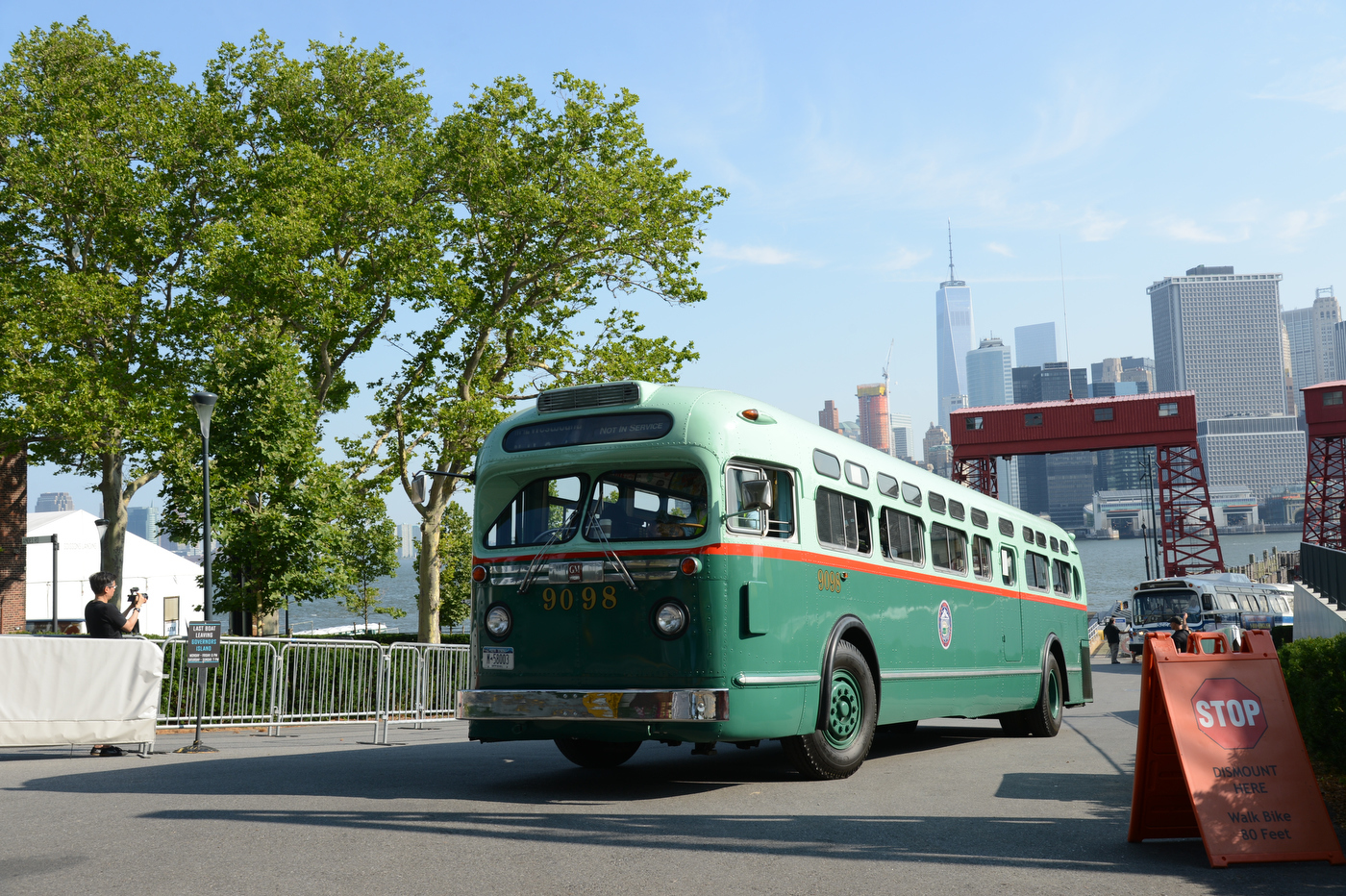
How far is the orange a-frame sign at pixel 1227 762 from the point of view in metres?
5.95

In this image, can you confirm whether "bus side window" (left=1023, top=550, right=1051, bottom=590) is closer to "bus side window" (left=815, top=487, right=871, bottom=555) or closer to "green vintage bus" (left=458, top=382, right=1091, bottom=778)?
"green vintage bus" (left=458, top=382, right=1091, bottom=778)

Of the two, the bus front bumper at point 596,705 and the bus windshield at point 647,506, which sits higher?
the bus windshield at point 647,506

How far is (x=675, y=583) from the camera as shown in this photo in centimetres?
813

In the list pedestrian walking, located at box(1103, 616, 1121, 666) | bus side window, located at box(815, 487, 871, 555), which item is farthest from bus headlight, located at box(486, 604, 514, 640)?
pedestrian walking, located at box(1103, 616, 1121, 666)

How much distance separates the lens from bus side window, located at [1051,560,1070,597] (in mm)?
16328

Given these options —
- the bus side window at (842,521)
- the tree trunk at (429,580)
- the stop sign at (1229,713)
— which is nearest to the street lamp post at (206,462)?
the tree trunk at (429,580)

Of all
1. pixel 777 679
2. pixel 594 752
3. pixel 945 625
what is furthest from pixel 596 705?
pixel 945 625

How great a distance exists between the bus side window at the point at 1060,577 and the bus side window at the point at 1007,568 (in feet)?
6.91

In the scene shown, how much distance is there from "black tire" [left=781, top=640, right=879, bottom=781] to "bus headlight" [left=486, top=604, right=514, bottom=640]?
7.63 ft

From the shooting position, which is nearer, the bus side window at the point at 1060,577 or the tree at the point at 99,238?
the bus side window at the point at 1060,577

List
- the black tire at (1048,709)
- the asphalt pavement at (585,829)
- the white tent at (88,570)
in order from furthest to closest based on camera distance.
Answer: the white tent at (88,570), the black tire at (1048,709), the asphalt pavement at (585,829)

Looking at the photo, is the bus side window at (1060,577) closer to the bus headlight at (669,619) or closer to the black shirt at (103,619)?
the bus headlight at (669,619)

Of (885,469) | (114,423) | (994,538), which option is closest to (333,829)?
(885,469)

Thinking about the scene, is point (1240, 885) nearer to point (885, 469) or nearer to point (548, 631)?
point (548, 631)
